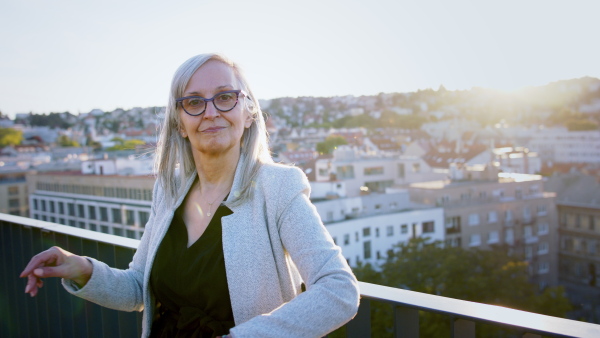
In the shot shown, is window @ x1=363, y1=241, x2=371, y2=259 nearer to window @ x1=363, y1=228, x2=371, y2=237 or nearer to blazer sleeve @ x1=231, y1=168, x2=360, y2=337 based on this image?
window @ x1=363, y1=228, x2=371, y2=237

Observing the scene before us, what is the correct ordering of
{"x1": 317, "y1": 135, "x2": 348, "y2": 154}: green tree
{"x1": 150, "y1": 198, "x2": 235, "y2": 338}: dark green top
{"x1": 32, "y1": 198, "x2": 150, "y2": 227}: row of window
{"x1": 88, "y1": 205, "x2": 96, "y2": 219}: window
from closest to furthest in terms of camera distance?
{"x1": 150, "y1": 198, "x2": 235, "y2": 338}: dark green top, {"x1": 317, "y1": 135, "x2": 348, "y2": 154}: green tree, {"x1": 32, "y1": 198, "x2": 150, "y2": 227}: row of window, {"x1": 88, "y1": 205, "x2": 96, "y2": 219}: window

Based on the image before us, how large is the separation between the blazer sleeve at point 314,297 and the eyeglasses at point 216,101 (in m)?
0.37

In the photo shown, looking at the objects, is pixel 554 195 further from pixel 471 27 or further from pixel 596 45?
pixel 596 45

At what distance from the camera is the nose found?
3.97 ft

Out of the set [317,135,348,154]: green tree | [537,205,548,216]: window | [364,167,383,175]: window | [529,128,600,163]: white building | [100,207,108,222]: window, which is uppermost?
[317,135,348,154]: green tree

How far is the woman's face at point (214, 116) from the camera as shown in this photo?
1.21 m

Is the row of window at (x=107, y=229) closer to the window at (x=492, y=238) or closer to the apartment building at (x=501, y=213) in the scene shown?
the apartment building at (x=501, y=213)

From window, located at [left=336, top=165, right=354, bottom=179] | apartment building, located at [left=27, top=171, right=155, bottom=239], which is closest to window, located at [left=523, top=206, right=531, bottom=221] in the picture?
window, located at [left=336, top=165, right=354, bottom=179]

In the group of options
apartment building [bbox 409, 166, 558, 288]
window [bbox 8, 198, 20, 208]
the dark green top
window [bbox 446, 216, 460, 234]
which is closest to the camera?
the dark green top

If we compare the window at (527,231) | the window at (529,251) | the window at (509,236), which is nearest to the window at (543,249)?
the window at (529,251)

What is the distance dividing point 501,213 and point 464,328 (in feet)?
86.4

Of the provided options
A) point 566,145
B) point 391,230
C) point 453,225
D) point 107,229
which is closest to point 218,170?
point 391,230

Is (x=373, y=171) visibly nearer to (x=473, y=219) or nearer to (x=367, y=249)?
(x=367, y=249)

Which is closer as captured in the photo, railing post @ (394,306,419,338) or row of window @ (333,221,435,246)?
railing post @ (394,306,419,338)
